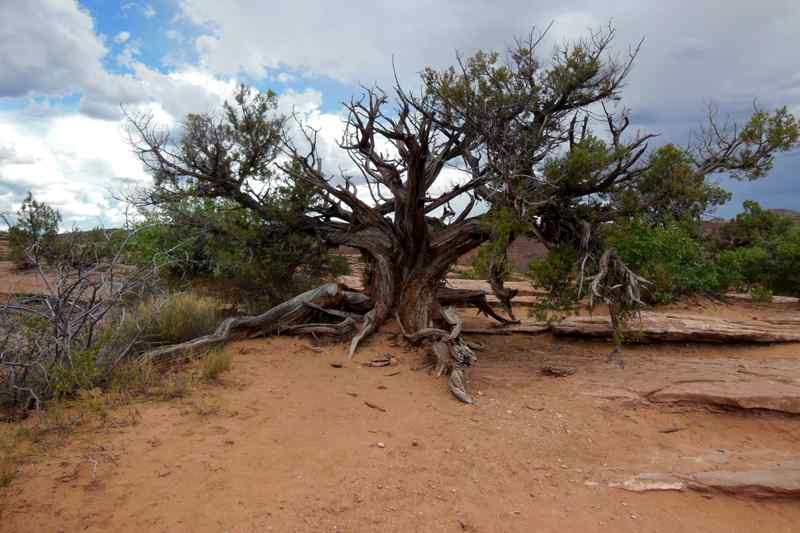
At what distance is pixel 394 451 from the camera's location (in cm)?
521

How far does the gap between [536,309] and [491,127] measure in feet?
9.39

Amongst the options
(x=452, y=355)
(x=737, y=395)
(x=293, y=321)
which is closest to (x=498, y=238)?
(x=452, y=355)

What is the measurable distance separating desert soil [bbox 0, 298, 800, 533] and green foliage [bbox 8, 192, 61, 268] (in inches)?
83.1

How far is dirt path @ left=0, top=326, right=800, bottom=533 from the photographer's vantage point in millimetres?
4008

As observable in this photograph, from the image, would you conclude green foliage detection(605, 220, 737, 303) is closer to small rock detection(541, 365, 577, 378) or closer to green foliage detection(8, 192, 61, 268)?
small rock detection(541, 365, 577, 378)

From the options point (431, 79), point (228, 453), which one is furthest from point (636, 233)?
point (228, 453)

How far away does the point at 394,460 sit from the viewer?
502 cm

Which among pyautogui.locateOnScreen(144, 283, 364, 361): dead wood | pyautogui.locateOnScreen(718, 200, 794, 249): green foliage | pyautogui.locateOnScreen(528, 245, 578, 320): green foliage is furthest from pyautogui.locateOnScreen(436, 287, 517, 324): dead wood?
pyautogui.locateOnScreen(718, 200, 794, 249): green foliage

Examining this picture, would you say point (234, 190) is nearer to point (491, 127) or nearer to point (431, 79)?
point (431, 79)

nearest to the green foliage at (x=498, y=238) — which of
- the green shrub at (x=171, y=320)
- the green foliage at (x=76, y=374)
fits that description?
the green shrub at (x=171, y=320)

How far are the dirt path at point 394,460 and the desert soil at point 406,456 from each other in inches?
0.6

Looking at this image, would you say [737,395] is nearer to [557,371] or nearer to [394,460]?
[557,371]

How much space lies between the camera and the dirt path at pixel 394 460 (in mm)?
4008

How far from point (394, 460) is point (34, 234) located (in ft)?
19.7
